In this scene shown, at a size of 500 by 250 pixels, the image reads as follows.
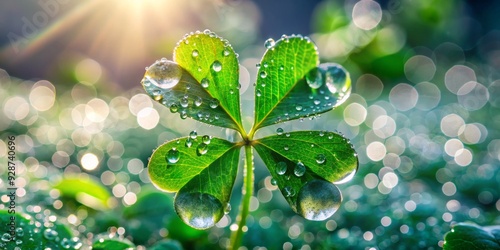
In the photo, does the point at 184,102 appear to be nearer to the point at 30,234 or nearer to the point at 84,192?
the point at 30,234

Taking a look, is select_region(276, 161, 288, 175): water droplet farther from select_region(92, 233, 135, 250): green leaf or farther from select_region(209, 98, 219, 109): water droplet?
select_region(92, 233, 135, 250): green leaf

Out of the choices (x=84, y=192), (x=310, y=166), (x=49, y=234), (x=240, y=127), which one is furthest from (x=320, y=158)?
(x=84, y=192)

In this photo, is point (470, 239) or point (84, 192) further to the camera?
point (84, 192)

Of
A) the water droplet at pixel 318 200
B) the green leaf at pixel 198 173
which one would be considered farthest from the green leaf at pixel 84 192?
the water droplet at pixel 318 200

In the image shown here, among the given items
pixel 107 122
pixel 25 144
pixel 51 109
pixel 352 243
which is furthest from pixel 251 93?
pixel 352 243

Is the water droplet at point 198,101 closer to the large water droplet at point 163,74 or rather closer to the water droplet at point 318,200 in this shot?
the large water droplet at point 163,74

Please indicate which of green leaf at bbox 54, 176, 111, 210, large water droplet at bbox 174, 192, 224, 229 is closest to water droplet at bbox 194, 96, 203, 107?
large water droplet at bbox 174, 192, 224, 229
